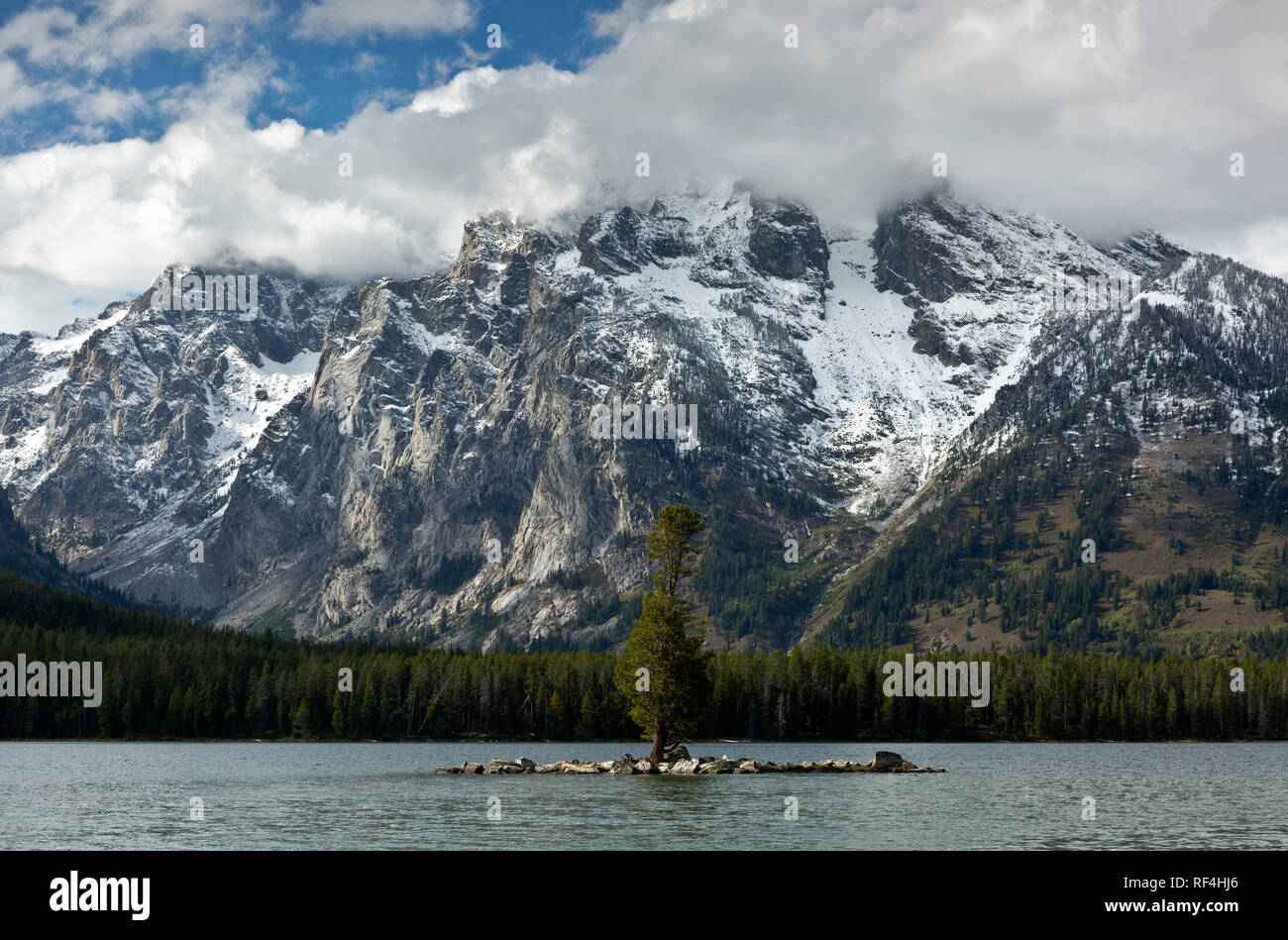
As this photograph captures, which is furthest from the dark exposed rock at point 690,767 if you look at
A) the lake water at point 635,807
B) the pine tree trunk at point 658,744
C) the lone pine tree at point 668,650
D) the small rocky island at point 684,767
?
the lone pine tree at point 668,650

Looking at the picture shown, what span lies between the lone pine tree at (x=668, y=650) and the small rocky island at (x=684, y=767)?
5.48 meters

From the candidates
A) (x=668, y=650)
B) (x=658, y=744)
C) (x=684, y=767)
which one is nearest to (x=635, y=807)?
(x=668, y=650)

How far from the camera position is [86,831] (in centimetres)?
7488

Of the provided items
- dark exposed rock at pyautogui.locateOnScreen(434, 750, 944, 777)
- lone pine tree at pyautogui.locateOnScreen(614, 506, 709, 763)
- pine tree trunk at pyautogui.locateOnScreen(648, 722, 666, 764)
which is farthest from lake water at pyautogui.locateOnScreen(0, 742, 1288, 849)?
lone pine tree at pyautogui.locateOnScreen(614, 506, 709, 763)

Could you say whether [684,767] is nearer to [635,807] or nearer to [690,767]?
[690,767]

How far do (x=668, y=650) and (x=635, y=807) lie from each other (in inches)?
1283

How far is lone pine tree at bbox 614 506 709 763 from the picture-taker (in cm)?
11694

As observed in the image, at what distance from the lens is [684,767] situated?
4850 inches

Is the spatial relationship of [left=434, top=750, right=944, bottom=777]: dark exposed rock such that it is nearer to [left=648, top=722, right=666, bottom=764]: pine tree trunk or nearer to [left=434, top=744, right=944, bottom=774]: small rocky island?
[left=434, top=744, right=944, bottom=774]: small rocky island

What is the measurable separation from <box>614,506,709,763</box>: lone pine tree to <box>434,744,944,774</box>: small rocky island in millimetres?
5482

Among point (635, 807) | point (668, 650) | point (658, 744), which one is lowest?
point (658, 744)

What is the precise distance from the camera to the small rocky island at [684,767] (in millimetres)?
123938
